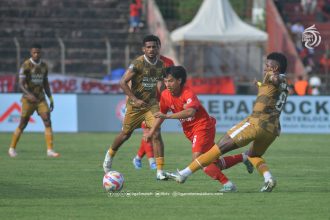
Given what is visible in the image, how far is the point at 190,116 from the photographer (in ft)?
46.4

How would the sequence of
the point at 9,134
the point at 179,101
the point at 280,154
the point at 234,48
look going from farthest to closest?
the point at 234,48 < the point at 9,134 < the point at 280,154 < the point at 179,101

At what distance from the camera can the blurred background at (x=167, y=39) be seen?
37531mm

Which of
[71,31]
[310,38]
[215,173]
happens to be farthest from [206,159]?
[71,31]

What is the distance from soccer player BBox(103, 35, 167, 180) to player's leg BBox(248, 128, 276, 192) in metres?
2.77

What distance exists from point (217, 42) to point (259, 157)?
2429 centimetres

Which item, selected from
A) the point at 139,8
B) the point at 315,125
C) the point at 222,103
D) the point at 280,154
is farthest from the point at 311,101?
the point at 139,8

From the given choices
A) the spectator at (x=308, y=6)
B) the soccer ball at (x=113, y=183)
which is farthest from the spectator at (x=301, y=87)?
the soccer ball at (x=113, y=183)

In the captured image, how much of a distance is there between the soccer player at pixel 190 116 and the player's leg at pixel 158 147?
1.28m

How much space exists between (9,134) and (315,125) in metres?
9.32

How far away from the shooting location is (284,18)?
133 ft

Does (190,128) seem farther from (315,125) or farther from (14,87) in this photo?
(14,87)

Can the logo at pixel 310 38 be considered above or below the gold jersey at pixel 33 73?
above

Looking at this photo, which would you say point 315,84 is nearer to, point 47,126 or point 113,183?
point 47,126

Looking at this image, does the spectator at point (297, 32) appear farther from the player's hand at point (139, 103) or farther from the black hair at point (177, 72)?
the black hair at point (177, 72)
